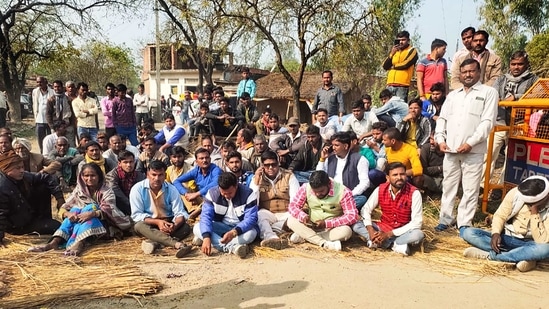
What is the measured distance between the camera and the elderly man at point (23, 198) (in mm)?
5141

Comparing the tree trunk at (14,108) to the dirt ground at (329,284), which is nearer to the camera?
the dirt ground at (329,284)

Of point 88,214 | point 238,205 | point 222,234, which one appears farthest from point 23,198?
point 238,205

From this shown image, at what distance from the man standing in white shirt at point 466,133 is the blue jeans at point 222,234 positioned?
2408 millimetres

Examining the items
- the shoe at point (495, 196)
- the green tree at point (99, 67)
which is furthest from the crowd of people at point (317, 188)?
the green tree at point (99, 67)

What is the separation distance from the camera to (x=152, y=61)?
39.1m

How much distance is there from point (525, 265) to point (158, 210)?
3.97m

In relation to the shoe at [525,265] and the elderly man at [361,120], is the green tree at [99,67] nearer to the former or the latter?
the elderly man at [361,120]

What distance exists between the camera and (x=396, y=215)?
483 cm

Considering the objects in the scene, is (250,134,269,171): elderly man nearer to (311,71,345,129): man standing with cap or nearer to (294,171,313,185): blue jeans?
(294,171,313,185): blue jeans

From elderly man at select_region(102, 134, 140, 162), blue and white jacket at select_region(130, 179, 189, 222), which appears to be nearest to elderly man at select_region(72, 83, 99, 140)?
elderly man at select_region(102, 134, 140, 162)

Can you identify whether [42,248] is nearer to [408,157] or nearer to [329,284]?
[329,284]

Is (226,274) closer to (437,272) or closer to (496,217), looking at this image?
(437,272)

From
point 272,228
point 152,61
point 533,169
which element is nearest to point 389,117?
point 533,169

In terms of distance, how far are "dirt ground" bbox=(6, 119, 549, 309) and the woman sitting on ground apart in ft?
3.01
